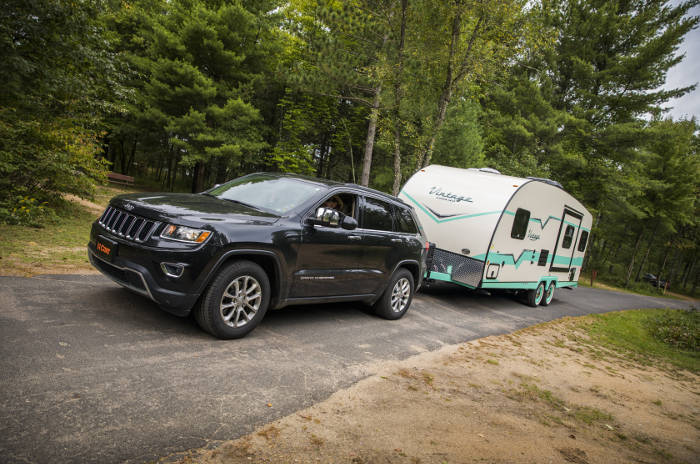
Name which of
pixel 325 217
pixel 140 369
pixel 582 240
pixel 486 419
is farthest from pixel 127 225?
pixel 582 240

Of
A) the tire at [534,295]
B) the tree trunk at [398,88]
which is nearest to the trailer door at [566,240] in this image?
the tire at [534,295]

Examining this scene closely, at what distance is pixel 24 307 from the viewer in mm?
4148

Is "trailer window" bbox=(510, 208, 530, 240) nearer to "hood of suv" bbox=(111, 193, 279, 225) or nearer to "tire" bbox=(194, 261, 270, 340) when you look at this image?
"hood of suv" bbox=(111, 193, 279, 225)

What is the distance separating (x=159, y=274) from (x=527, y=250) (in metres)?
8.89

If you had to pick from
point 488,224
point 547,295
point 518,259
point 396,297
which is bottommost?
point 547,295

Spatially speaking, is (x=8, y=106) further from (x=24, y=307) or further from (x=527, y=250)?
(x=527, y=250)

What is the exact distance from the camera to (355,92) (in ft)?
67.9

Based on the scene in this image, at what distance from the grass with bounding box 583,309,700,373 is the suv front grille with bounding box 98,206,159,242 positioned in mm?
8598

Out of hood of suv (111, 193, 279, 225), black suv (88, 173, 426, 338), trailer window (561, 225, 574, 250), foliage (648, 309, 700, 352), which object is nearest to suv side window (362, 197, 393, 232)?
black suv (88, 173, 426, 338)

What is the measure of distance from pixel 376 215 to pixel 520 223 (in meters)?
4.95

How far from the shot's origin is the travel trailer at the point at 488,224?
8867mm

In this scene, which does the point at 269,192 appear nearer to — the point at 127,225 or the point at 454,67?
the point at 127,225

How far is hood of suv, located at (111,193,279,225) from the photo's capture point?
4113 millimetres

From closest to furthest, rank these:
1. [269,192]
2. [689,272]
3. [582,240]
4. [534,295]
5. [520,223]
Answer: [269,192]
[520,223]
[534,295]
[582,240]
[689,272]
